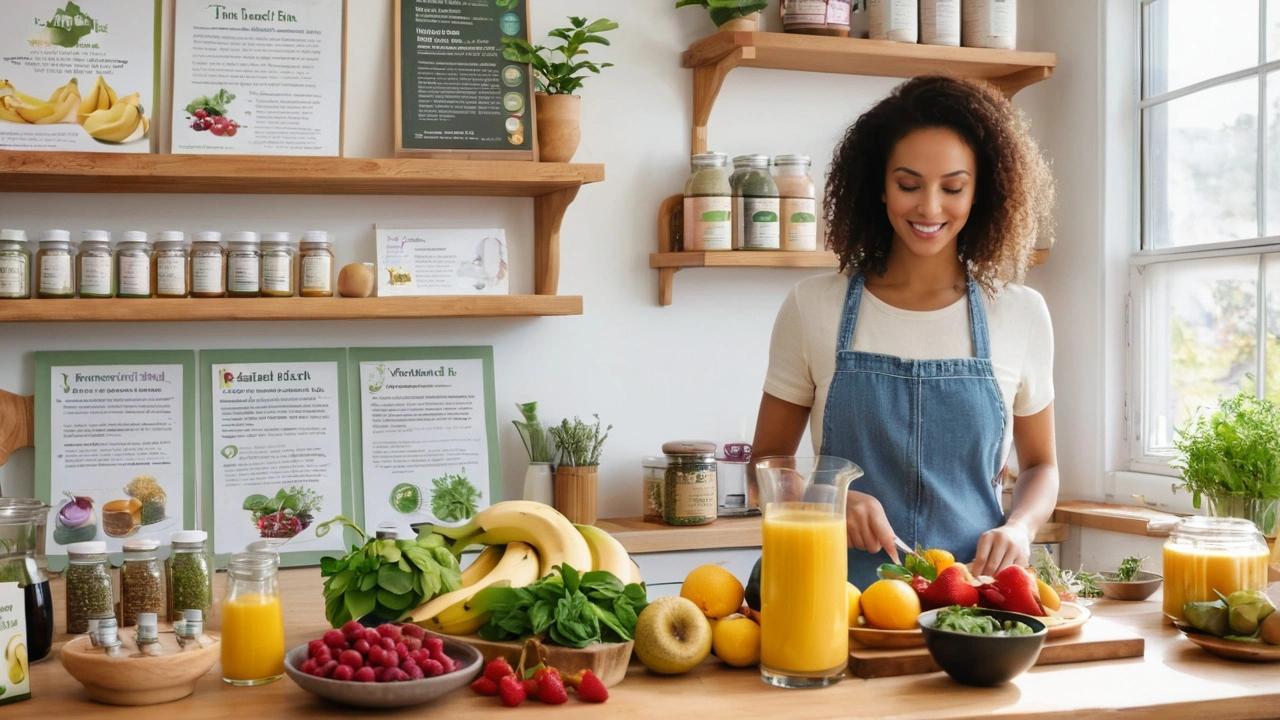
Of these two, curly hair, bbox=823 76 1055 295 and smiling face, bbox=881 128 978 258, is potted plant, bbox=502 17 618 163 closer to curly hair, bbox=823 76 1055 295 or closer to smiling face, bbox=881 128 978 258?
curly hair, bbox=823 76 1055 295

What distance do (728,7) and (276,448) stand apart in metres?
1.53

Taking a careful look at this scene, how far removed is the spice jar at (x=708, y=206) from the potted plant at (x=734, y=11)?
32 centimetres

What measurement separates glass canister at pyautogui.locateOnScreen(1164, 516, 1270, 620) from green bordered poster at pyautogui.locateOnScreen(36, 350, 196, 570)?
2.09m

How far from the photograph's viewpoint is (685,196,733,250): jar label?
9.60 ft

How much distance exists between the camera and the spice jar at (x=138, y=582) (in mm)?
1567

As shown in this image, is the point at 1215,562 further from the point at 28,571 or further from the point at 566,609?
the point at 28,571

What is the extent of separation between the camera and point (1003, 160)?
73.1 inches

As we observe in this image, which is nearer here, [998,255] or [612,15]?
[998,255]

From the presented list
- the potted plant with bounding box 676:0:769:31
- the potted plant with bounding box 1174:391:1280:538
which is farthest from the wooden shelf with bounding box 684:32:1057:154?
the potted plant with bounding box 1174:391:1280:538

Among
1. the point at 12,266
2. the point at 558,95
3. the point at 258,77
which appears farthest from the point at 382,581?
the point at 258,77

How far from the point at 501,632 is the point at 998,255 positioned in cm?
101

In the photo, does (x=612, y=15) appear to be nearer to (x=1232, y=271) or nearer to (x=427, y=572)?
(x=1232, y=271)

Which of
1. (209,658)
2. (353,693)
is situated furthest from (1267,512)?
(209,658)

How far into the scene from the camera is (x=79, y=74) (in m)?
2.69
